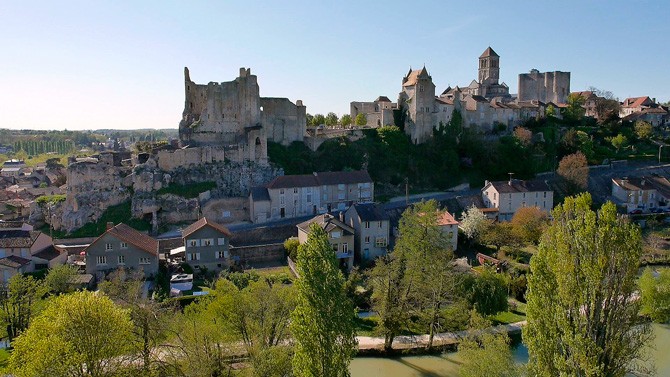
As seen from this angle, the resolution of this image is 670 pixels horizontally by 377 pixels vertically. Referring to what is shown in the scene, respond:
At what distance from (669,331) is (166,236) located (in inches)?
1283

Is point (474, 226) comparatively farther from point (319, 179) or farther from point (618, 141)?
point (618, 141)

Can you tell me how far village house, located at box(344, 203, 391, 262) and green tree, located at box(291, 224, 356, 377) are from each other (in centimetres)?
1774

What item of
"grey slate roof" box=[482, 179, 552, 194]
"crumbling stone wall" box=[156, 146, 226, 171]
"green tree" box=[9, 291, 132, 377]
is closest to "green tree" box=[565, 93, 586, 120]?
"grey slate roof" box=[482, 179, 552, 194]

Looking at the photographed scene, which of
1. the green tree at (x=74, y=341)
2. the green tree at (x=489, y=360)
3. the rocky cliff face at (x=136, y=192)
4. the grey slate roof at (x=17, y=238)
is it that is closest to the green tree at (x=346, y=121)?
the rocky cliff face at (x=136, y=192)

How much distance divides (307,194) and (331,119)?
80.9ft

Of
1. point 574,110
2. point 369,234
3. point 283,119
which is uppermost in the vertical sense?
point 574,110

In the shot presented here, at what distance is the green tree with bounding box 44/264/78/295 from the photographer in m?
27.1

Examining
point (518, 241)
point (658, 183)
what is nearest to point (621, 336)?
point (518, 241)

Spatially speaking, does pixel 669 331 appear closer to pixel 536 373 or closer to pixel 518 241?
pixel 518 241

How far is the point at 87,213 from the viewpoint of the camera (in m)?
40.0

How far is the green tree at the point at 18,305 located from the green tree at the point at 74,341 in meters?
9.03

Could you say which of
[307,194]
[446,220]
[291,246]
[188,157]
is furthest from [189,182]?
[446,220]

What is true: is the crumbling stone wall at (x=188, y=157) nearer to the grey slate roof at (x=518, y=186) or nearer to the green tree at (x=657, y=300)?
the grey slate roof at (x=518, y=186)

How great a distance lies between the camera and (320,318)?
1639 cm
